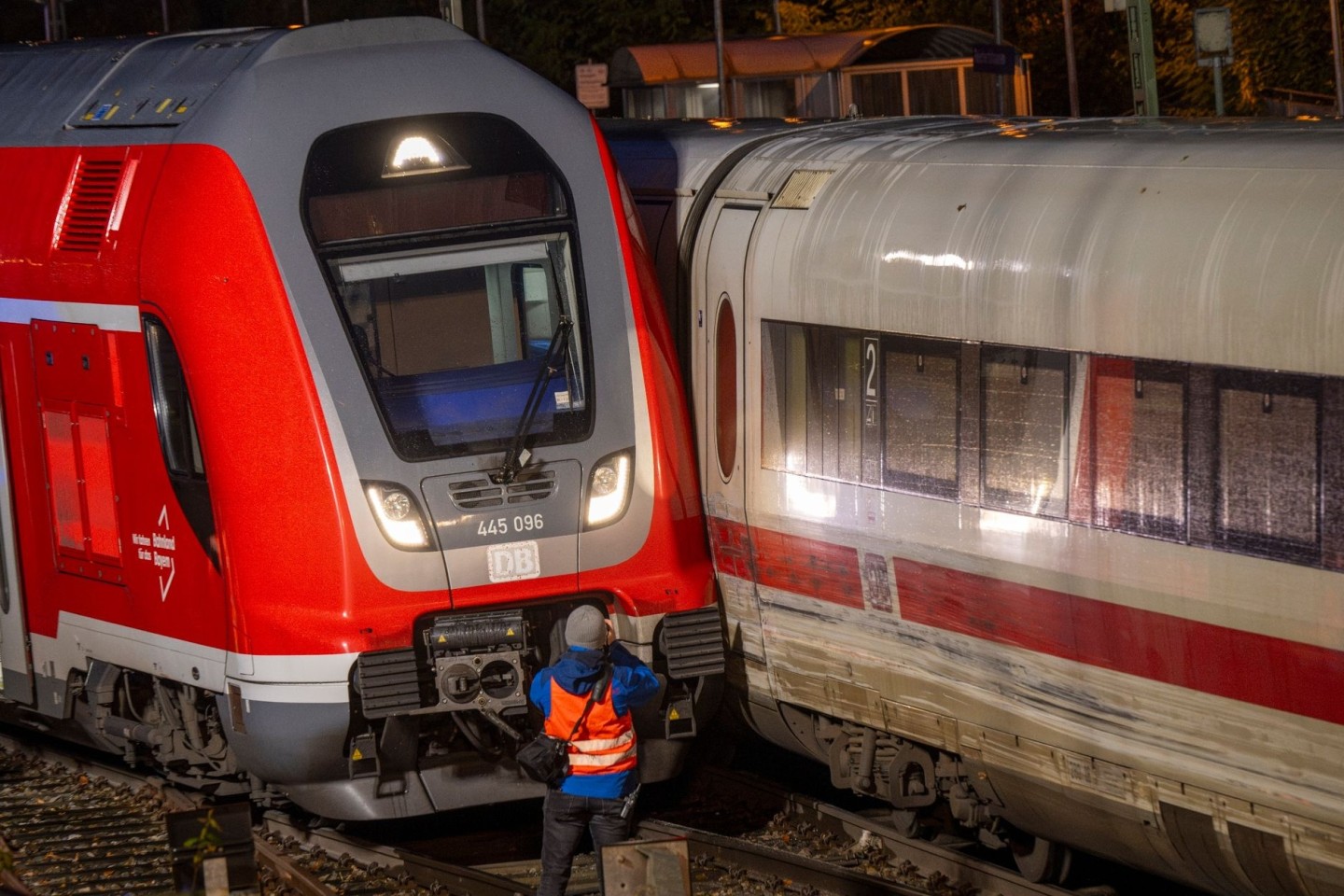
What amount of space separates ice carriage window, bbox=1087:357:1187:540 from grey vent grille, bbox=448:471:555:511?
2594mm

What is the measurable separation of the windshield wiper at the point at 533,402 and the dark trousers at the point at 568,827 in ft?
5.07

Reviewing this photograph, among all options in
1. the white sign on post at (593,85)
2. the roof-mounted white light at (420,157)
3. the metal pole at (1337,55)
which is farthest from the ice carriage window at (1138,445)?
the white sign on post at (593,85)

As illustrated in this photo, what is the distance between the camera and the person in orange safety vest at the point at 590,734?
7.71m

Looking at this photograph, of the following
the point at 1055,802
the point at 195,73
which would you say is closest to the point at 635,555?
the point at 1055,802

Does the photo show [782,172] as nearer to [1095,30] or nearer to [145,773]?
[145,773]

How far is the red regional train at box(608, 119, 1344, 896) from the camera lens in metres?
6.67

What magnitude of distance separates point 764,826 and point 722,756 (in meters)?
1.03

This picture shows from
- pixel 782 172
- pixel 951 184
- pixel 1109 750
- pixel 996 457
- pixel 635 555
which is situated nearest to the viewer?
pixel 1109 750

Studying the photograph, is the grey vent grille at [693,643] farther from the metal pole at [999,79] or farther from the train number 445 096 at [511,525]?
the metal pole at [999,79]

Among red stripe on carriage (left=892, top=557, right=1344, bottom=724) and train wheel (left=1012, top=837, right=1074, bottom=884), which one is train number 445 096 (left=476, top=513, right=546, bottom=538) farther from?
train wheel (left=1012, top=837, right=1074, bottom=884)

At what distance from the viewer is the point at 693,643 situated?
9156mm

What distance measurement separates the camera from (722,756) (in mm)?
10883

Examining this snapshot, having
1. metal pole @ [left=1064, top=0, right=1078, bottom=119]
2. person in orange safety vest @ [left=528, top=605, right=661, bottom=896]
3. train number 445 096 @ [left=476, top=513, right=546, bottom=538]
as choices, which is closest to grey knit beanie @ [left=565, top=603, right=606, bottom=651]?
person in orange safety vest @ [left=528, top=605, right=661, bottom=896]

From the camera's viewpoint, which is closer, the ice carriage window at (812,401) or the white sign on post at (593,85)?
the ice carriage window at (812,401)
